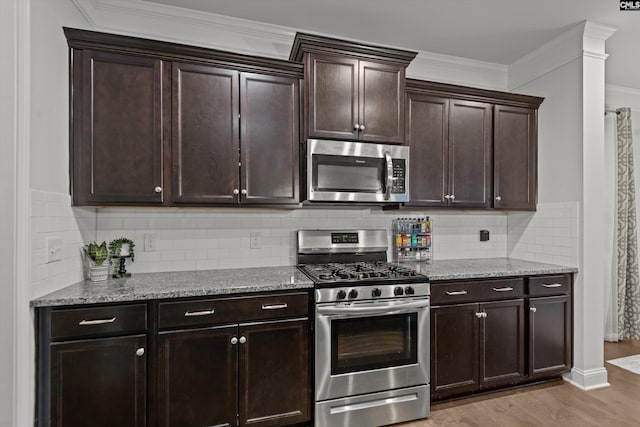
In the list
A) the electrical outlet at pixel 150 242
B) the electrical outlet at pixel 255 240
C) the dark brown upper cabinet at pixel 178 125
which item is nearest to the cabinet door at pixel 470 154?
the dark brown upper cabinet at pixel 178 125

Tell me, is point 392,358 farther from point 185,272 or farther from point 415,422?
point 185,272

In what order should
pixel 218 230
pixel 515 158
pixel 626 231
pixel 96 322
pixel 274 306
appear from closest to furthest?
pixel 96 322 < pixel 274 306 < pixel 218 230 < pixel 515 158 < pixel 626 231

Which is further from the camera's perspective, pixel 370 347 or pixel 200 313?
pixel 370 347

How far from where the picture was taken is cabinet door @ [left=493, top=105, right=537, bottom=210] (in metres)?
3.02

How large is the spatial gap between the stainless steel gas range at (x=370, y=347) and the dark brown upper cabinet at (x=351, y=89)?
3.44 ft

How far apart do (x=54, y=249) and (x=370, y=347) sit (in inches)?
78.0

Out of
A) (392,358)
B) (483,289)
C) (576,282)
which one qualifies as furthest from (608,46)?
(392,358)

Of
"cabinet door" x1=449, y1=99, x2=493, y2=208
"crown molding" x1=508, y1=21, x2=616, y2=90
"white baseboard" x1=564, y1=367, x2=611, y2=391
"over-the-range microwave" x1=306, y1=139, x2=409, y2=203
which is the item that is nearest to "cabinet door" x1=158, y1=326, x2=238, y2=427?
"over-the-range microwave" x1=306, y1=139, x2=409, y2=203

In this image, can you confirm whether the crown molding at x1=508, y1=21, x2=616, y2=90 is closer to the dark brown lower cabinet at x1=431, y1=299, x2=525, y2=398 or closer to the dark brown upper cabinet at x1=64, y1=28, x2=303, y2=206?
the dark brown lower cabinet at x1=431, y1=299, x2=525, y2=398

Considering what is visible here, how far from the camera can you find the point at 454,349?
2457 millimetres

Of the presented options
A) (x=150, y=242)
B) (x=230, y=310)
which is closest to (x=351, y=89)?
(x=230, y=310)

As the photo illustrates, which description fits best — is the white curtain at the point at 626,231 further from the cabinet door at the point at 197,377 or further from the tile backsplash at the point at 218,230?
the cabinet door at the point at 197,377

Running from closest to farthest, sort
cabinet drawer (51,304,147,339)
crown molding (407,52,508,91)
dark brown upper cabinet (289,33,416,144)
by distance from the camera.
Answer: cabinet drawer (51,304,147,339) < dark brown upper cabinet (289,33,416,144) < crown molding (407,52,508,91)

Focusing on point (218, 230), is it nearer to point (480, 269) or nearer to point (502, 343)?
point (480, 269)
